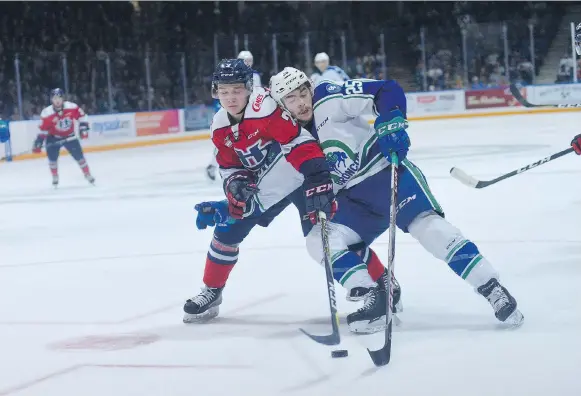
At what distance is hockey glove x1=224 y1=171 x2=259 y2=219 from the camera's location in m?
3.18

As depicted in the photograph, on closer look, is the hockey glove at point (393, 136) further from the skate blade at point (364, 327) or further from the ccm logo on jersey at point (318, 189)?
the skate blade at point (364, 327)

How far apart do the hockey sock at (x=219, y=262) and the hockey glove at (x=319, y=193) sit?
52cm

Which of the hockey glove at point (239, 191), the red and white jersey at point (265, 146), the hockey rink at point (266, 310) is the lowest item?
the hockey rink at point (266, 310)

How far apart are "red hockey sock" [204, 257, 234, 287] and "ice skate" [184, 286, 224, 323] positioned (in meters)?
0.02

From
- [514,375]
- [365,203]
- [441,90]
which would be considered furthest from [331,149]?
[441,90]

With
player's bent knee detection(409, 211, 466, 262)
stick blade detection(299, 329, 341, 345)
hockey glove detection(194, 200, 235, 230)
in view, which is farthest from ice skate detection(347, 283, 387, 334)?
hockey glove detection(194, 200, 235, 230)

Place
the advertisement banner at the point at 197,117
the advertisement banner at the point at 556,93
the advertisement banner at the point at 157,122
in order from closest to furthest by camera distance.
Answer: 1. the advertisement banner at the point at 157,122
2. the advertisement banner at the point at 556,93
3. the advertisement banner at the point at 197,117

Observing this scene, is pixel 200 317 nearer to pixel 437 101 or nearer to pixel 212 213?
pixel 212 213

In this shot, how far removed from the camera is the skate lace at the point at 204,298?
11.2 feet

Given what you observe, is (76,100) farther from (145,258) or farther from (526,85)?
(145,258)

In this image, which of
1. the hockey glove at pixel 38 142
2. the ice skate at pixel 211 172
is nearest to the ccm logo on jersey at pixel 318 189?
the ice skate at pixel 211 172

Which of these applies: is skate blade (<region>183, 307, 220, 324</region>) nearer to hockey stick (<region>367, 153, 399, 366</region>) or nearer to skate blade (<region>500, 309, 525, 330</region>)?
hockey stick (<region>367, 153, 399, 366</region>)

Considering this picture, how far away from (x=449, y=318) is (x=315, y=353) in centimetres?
58

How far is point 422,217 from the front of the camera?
3092mm
